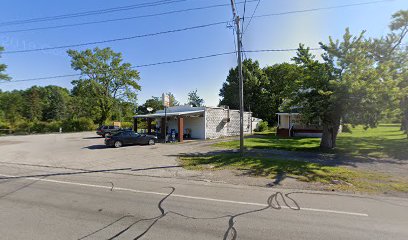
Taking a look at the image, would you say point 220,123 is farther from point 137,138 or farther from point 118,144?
point 118,144

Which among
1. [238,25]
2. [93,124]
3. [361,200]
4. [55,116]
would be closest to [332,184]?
[361,200]

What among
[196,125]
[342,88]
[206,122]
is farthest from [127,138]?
[342,88]

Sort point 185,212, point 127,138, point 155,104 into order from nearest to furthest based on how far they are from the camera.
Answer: point 185,212
point 127,138
point 155,104

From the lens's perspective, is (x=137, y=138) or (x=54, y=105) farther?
(x=54, y=105)

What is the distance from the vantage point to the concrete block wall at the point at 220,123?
2717 centimetres

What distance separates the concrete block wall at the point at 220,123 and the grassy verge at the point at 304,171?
12.5 m

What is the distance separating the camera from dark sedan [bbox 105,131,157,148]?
1995 centimetres

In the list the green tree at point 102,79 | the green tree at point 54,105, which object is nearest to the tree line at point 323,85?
the green tree at point 102,79

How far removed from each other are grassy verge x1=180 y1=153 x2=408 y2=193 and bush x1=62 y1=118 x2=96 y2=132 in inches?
1573

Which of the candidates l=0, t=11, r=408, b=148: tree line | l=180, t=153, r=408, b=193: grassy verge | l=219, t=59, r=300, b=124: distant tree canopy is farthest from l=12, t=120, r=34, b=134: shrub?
l=180, t=153, r=408, b=193: grassy verge

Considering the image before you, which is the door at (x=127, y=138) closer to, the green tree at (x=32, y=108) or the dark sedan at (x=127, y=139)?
the dark sedan at (x=127, y=139)

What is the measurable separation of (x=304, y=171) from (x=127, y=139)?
48.4ft

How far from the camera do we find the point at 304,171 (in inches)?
426

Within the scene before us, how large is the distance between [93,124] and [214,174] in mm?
44948
